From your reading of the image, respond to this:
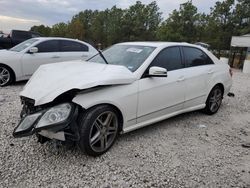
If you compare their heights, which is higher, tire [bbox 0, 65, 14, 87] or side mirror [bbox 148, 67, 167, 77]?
side mirror [bbox 148, 67, 167, 77]

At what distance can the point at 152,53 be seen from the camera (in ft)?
14.0

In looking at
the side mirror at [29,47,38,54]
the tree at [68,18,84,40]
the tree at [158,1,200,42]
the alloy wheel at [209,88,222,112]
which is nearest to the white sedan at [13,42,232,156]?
the alloy wheel at [209,88,222,112]

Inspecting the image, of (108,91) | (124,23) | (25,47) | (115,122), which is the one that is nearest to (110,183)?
(115,122)

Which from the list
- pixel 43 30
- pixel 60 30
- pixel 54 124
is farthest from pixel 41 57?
pixel 43 30

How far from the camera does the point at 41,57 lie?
7.91 m

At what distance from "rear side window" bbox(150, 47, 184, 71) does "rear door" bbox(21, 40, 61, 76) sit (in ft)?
15.1

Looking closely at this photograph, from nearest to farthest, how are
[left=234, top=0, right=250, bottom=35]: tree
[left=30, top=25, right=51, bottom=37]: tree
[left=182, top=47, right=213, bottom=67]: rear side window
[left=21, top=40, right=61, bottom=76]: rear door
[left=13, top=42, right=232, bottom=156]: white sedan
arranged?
[left=13, top=42, right=232, bottom=156]: white sedan < [left=182, top=47, right=213, bottom=67]: rear side window < [left=21, top=40, right=61, bottom=76]: rear door < [left=234, top=0, right=250, bottom=35]: tree < [left=30, top=25, right=51, bottom=37]: tree

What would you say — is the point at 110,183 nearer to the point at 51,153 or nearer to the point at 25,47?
the point at 51,153

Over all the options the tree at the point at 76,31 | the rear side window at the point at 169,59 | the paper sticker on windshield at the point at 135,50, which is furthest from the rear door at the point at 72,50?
the tree at the point at 76,31

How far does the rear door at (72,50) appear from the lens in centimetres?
847

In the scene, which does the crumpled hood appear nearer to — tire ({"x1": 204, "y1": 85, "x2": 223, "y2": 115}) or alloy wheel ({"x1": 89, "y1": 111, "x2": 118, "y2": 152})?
alloy wheel ({"x1": 89, "y1": 111, "x2": 118, "y2": 152})

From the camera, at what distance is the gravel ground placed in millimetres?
3039

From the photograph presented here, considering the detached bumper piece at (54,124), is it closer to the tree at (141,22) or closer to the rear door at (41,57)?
the rear door at (41,57)

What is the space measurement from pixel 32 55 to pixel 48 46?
0.67m
